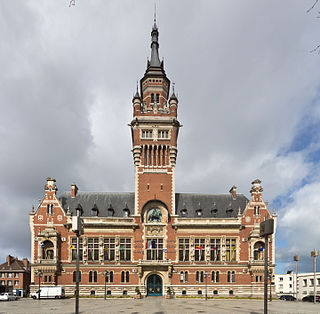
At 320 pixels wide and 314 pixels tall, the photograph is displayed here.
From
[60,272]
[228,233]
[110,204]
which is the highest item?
[110,204]

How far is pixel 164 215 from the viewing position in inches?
2395

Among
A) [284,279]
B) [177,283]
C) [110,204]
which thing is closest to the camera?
[177,283]

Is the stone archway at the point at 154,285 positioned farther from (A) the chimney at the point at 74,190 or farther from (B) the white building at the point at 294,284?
(B) the white building at the point at 294,284

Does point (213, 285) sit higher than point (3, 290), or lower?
higher

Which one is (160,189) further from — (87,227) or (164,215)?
(87,227)

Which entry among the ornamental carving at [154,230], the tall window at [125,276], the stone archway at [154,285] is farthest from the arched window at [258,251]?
the tall window at [125,276]

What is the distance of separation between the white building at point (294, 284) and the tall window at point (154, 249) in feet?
175

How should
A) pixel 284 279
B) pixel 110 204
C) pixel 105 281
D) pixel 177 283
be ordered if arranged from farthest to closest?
pixel 284 279 < pixel 110 204 < pixel 177 283 < pixel 105 281

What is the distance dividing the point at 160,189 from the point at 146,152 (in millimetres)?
8014

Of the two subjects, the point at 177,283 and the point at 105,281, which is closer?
the point at 105,281

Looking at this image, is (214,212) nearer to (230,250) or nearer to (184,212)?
(184,212)

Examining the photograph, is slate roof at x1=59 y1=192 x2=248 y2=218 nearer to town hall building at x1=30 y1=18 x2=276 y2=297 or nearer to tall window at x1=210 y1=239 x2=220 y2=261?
town hall building at x1=30 y1=18 x2=276 y2=297

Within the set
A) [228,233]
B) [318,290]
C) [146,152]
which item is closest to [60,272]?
[146,152]

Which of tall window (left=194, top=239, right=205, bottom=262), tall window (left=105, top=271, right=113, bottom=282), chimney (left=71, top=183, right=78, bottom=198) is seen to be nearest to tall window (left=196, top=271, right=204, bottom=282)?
tall window (left=194, top=239, right=205, bottom=262)
